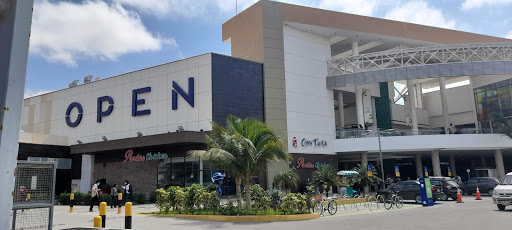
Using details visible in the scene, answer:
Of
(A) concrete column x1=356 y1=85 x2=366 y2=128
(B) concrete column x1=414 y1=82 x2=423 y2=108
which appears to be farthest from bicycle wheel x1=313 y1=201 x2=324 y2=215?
(B) concrete column x1=414 y1=82 x2=423 y2=108

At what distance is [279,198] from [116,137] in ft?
72.1

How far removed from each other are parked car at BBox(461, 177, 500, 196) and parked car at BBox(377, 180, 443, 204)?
798cm

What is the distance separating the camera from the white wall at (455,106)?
53875 mm

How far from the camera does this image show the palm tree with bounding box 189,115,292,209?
17.8m

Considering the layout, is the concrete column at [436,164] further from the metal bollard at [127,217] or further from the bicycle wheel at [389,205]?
the metal bollard at [127,217]

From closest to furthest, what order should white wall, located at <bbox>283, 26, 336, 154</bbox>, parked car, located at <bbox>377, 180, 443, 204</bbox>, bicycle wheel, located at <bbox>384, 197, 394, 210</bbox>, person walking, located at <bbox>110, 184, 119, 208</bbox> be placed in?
bicycle wheel, located at <bbox>384, 197, 394, 210</bbox> < person walking, located at <bbox>110, 184, 119, 208</bbox> < parked car, located at <bbox>377, 180, 443, 204</bbox> < white wall, located at <bbox>283, 26, 336, 154</bbox>

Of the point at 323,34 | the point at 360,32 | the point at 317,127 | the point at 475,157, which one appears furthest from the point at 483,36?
the point at 317,127

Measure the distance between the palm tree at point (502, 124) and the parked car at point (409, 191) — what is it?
18.2m

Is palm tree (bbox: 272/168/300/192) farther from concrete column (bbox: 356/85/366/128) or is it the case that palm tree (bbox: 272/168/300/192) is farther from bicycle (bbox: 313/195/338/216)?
concrete column (bbox: 356/85/366/128)

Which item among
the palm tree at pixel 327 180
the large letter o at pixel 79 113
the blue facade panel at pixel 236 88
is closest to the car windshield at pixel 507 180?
the palm tree at pixel 327 180

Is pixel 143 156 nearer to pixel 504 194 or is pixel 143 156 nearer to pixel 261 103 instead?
pixel 261 103

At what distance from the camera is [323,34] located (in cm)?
3994

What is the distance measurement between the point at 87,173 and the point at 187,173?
12167 mm

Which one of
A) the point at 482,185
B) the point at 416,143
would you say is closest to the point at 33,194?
the point at 482,185
